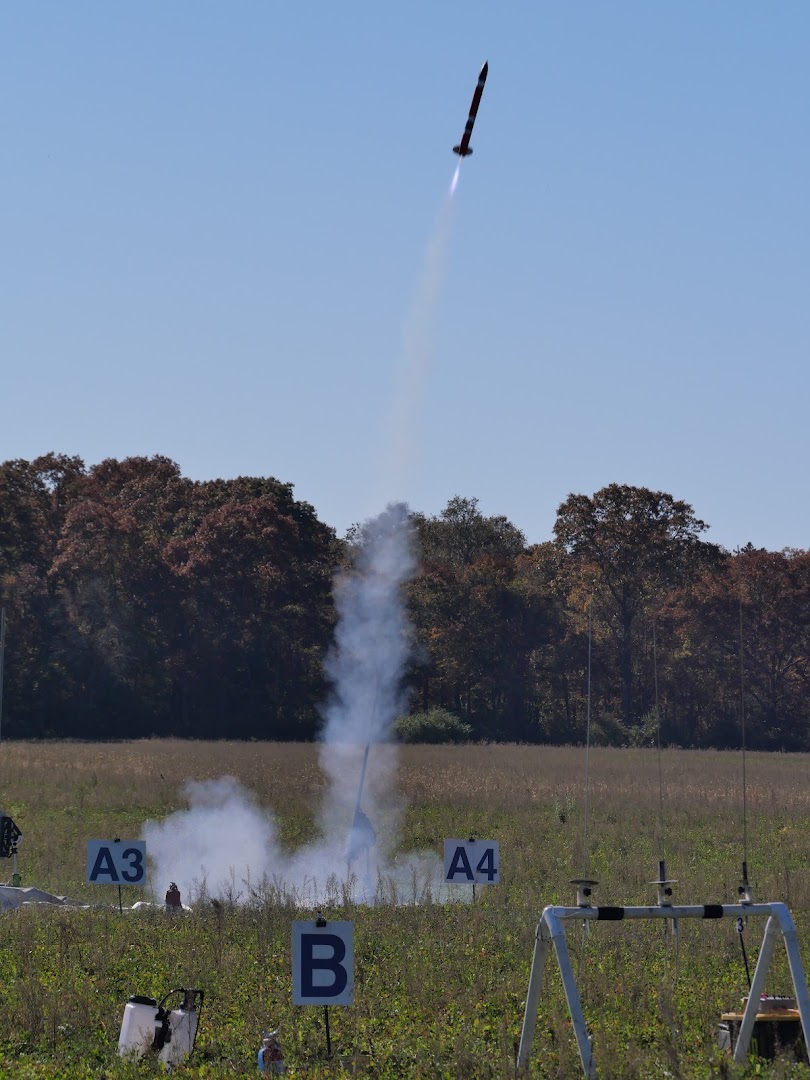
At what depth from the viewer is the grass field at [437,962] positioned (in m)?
12.9

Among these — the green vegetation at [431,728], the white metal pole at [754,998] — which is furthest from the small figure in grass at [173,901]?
the green vegetation at [431,728]

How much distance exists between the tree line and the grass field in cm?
3406

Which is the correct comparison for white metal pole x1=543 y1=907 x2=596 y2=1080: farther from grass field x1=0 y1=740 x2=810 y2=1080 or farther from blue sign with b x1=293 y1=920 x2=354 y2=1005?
blue sign with b x1=293 y1=920 x2=354 y2=1005

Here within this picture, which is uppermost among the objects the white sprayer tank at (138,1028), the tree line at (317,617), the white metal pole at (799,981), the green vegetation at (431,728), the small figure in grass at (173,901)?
the tree line at (317,617)

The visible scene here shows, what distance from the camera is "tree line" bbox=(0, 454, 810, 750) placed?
7219cm

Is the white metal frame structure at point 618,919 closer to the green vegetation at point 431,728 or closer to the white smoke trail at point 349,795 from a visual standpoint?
the white smoke trail at point 349,795

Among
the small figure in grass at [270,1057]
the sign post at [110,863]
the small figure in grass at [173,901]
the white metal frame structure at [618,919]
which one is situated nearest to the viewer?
the white metal frame structure at [618,919]

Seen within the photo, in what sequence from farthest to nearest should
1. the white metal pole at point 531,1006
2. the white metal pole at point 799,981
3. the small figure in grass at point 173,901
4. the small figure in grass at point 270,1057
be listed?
the small figure in grass at point 173,901 < the small figure in grass at point 270,1057 < the white metal pole at point 531,1006 < the white metal pole at point 799,981

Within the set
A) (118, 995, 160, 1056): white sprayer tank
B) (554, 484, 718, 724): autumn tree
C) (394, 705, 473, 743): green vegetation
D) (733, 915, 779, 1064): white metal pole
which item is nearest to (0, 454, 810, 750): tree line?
(554, 484, 718, 724): autumn tree

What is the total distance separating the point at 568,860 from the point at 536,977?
17516 mm

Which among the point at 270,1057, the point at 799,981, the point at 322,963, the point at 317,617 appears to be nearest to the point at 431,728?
the point at 317,617

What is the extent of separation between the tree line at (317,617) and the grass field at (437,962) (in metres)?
34.1

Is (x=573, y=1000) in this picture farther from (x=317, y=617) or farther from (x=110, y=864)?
(x=317, y=617)

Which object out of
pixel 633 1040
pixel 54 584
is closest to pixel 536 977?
pixel 633 1040
